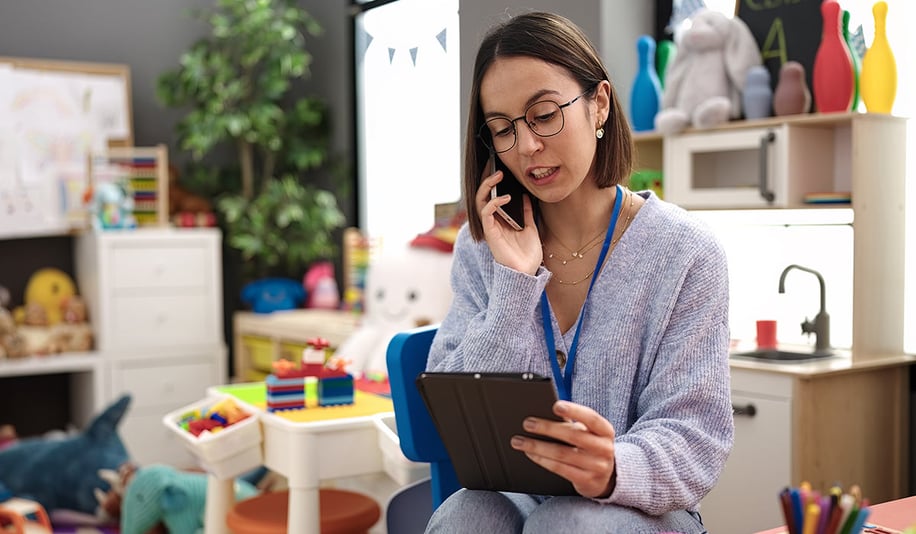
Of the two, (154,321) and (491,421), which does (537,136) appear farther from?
(154,321)

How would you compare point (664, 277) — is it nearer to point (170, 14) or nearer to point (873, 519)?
point (873, 519)

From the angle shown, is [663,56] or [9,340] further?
[9,340]

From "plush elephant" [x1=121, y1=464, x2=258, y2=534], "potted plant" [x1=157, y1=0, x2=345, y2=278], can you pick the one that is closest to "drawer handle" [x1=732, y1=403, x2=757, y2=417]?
"plush elephant" [x1=121, y1=464, x2=258, y2=534]

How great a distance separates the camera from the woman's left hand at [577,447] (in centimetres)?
112

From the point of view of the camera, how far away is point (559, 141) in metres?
1.36

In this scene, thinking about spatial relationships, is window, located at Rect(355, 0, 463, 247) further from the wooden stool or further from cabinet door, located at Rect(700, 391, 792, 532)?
cabinet door, located at Rect(700, 391, 792, 532)

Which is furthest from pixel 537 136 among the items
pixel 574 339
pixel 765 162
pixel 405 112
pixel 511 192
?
pixel 405 112

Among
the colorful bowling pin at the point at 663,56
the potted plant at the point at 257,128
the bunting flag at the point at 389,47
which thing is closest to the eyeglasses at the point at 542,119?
the bunting flag at the point at 389,47

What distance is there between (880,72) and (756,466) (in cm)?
100

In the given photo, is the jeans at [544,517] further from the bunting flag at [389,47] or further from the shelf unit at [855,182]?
the shelf unit at [855,182]

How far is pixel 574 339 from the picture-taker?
1.41m

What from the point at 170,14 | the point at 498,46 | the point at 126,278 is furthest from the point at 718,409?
the point at 170,14

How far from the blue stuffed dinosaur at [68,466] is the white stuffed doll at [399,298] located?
782 mm

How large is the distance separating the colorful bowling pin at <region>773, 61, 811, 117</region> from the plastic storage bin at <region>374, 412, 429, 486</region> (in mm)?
1349
